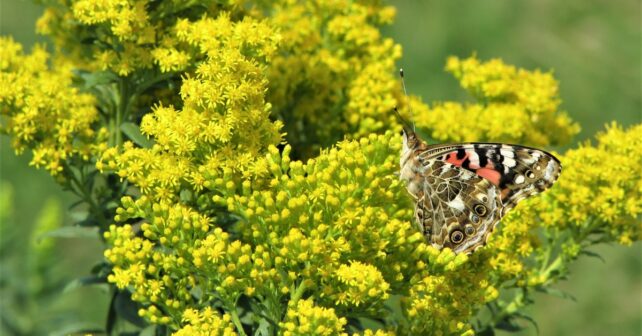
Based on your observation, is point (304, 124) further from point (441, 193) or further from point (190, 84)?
point (190, 84)

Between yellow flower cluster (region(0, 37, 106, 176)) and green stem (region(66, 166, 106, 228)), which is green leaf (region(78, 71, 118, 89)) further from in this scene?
green stem (region(66, 166, 106, 228))

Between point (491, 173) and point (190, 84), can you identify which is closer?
point (190, 84)

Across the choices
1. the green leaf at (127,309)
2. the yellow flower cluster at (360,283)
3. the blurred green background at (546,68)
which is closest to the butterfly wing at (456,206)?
the yellow flower cluster at (360,283)

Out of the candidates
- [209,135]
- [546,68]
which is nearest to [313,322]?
[209,135]

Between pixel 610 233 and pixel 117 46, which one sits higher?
pixel 610 233

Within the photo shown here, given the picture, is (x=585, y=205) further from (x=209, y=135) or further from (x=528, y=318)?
(x=209, y=135)

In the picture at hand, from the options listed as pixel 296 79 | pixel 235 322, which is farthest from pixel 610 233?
pixel 235 322

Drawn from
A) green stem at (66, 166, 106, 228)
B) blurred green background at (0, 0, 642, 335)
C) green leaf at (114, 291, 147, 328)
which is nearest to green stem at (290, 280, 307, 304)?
green leaf at (114, 291, 147, 328)

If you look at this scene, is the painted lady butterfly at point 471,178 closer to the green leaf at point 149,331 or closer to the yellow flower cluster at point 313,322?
the yellow flower cluster at point 313,322
